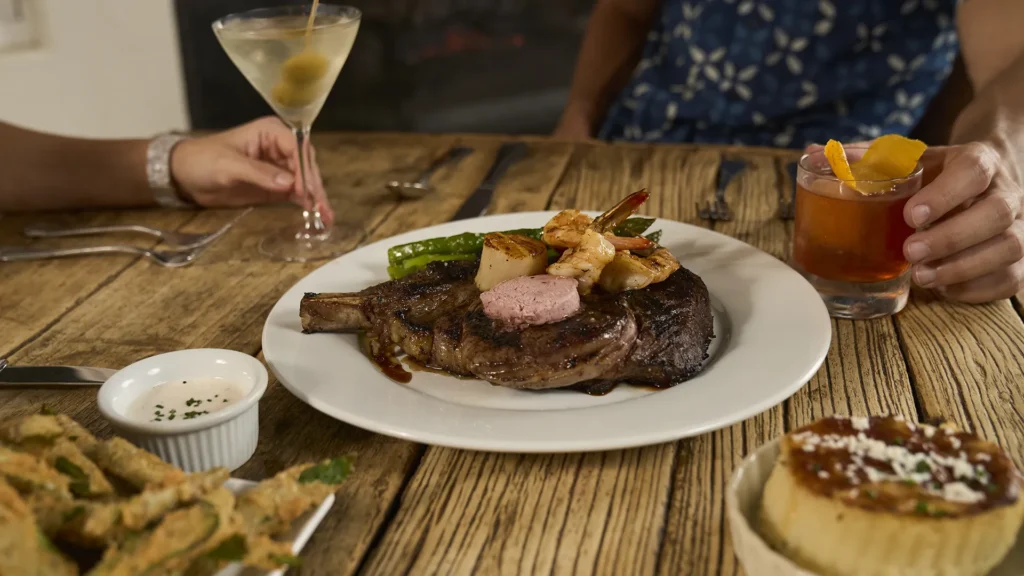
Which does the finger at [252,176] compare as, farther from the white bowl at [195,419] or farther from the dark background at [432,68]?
the dark background at [432,68]

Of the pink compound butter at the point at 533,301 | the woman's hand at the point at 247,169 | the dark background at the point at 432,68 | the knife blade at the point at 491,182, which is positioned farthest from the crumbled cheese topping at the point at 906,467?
the dark background at the point at 432,68

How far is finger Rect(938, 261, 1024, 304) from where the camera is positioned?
210 cm

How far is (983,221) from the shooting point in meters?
2.00

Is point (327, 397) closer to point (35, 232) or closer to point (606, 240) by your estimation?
point (606, 240)

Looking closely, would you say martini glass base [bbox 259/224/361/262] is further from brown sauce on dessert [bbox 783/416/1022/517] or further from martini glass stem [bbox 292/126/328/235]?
brown sauce on dessert [bbox 783/416/1022/517]

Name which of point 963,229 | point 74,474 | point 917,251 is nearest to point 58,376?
point 74,474

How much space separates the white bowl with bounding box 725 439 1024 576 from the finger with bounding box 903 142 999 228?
95 centimetres

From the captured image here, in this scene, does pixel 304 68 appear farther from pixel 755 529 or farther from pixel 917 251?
pixel 755 529

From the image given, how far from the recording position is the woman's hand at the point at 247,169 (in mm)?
2891

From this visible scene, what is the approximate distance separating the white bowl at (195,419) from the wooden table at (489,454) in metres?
0.08

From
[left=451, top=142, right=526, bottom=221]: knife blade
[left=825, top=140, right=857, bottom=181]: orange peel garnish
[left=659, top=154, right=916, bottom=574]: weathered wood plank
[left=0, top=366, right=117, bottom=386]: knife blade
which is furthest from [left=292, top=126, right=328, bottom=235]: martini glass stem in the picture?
[left=825, top=140, right=857, bottom=181]: orange peel garnish

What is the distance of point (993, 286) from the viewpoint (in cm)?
211

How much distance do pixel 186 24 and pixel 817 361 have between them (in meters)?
6.03

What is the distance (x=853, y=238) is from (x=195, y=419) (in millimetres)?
1530
